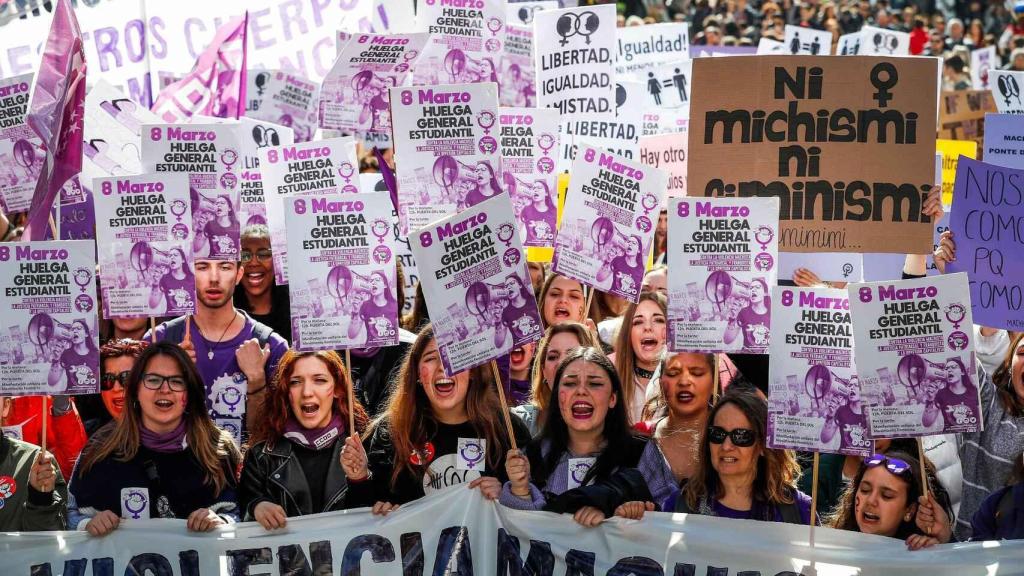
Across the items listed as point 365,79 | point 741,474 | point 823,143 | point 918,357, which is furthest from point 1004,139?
point 365,79

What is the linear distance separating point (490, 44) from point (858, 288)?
4.11 metres

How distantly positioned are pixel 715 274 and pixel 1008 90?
3814 mm

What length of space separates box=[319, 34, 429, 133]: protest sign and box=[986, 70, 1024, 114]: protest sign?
3717 millimetres

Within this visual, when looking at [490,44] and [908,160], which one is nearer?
[908,160]

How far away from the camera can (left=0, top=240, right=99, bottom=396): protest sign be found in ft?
18.2

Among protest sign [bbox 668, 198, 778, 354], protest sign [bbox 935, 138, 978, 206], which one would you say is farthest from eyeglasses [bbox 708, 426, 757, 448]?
protest sign [bbox 935, 138, 978, 206]

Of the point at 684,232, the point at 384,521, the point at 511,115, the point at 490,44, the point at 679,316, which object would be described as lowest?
the point at 384,521

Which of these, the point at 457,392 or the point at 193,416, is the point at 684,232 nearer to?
the point at 457,392

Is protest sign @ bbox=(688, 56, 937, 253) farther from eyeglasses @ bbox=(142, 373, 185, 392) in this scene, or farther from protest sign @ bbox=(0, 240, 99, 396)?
protest sign @ bbox=(0, 240, 99, 396)

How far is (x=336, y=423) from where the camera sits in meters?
5.61

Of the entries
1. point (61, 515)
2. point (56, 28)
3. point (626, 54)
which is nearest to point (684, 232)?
point (61, 515)

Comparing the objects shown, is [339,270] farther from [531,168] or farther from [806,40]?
[806,40]

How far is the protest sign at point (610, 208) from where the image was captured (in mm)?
6477

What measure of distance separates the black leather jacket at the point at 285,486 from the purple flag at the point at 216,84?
3.88m
